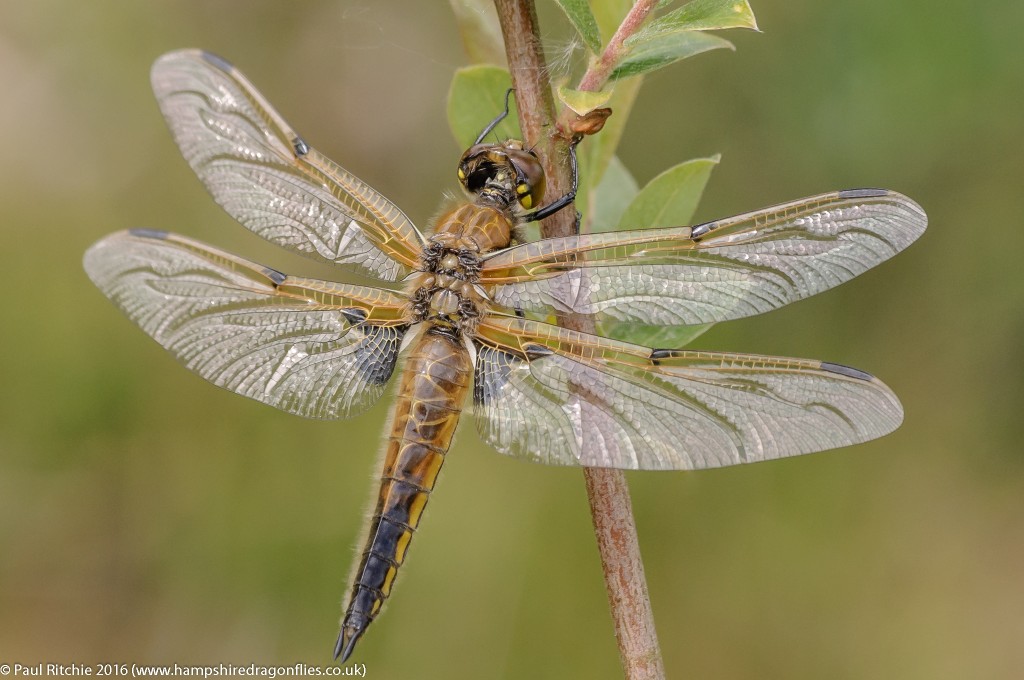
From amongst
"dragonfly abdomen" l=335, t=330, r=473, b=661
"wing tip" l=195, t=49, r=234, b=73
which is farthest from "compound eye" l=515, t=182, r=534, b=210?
"wing tip" l=195, t=49, r=234, b=73

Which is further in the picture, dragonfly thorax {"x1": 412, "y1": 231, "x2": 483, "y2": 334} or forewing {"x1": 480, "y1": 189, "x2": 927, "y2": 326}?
dragonfly thorax {"x1": 412, "y1": 231, "x2": 483, "y2": 334}

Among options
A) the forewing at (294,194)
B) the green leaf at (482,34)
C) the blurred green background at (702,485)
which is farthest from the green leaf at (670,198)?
the blurred green background at (702,485)

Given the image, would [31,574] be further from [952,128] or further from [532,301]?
[952,128]

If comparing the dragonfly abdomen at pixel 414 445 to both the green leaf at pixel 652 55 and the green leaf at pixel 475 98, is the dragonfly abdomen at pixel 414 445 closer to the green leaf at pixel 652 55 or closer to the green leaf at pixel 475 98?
the green leaf at pixel 475 98

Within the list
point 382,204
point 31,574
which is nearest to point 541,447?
point 382,204

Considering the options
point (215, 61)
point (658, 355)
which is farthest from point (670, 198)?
point (215, 61)

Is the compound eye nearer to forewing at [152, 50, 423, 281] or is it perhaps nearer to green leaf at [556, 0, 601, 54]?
forewing at [152, 50, 423, 281]

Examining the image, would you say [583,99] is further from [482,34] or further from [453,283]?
[453,283]

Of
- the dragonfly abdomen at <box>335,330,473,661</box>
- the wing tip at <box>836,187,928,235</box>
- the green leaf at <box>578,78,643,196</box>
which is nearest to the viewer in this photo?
the wing tip at <box>836,187,928,235</box>
